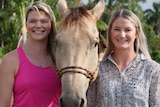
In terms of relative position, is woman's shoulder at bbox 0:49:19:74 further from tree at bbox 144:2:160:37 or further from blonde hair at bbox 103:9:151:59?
tree at bbox 144:2:160:37

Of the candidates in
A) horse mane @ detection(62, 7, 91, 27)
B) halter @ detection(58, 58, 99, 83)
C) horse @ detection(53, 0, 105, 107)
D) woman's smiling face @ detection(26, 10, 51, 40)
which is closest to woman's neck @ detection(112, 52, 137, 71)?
horse @ detection(53, 0, 105, 107)

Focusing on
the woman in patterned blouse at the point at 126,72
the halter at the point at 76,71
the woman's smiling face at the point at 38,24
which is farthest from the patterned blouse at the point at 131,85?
the woman's smiling face at the point at 38,24

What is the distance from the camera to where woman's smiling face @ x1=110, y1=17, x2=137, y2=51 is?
2.94 meters

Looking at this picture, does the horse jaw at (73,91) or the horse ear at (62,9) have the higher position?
the horse ear at (62,9)

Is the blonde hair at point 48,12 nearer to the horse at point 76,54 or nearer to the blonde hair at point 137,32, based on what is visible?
the horse at point 76,54

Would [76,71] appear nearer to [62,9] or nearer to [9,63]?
[9,63]

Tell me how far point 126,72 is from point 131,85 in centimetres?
14

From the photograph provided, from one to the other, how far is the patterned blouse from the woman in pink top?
432 millimetres

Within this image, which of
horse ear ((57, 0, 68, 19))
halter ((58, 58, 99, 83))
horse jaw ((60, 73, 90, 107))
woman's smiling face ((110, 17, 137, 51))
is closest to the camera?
horse jaw ((60, 73, 90, 107))

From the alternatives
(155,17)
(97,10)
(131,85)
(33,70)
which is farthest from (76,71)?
(155,17)

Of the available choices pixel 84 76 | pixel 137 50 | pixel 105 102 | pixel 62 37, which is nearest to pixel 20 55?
pixel 62 37

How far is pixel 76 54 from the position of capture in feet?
8.87

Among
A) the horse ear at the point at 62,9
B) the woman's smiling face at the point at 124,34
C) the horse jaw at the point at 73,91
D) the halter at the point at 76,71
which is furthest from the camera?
the horse ear at the point at 62,9

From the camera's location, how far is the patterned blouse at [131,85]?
2834mm
